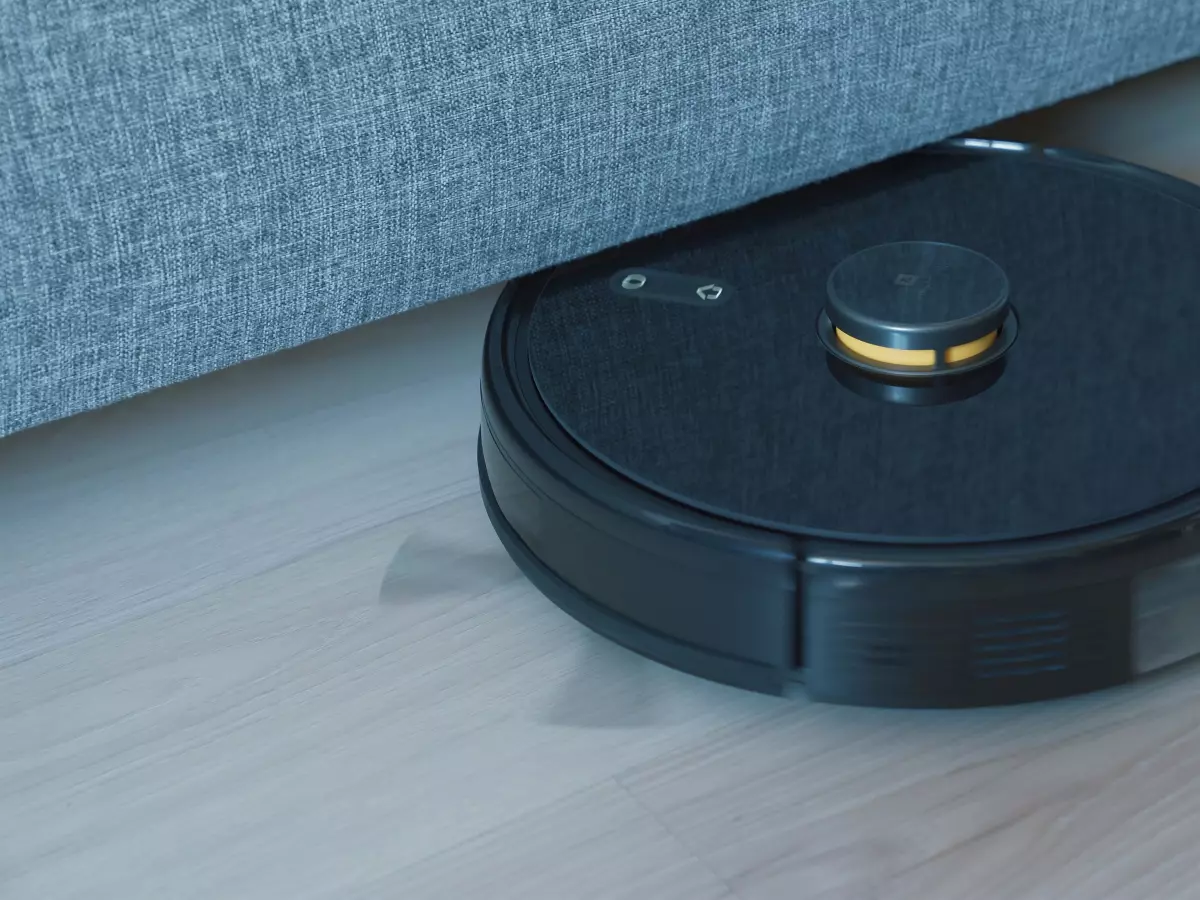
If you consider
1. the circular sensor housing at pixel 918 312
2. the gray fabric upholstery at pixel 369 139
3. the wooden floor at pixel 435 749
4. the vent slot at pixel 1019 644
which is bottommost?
the wooden floor at pixel 435 749

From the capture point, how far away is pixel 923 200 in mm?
898

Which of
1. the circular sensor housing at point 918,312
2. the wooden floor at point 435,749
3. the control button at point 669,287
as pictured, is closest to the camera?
the wooden floor at point 435,749

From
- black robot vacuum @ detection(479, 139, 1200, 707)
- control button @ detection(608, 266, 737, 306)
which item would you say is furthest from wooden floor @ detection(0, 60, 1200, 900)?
control button @ detection(608, 266, 737, 306)

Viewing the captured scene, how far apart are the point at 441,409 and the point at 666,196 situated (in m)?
0.21

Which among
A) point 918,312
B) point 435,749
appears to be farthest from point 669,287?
point 435,749

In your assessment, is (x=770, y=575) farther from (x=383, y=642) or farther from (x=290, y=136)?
(x=290, y=136)

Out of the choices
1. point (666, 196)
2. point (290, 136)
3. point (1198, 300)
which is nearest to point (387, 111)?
point (290, 136)

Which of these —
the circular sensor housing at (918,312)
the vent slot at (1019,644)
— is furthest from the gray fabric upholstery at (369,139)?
the vent slot at (1019,644)

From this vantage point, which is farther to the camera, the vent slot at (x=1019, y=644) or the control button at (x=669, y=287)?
the control button at (x=669, y=287)

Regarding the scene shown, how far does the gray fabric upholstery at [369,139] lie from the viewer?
704 mm

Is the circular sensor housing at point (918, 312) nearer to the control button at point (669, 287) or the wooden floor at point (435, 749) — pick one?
the control button at point (669, 287)

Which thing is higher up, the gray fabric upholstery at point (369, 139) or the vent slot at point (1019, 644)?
the gray fabric upholstery at point (369, 139)

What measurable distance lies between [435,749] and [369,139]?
0.32 m

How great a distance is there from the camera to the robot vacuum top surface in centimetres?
65
